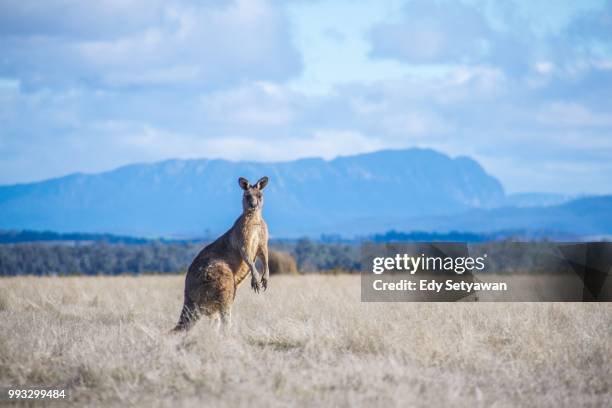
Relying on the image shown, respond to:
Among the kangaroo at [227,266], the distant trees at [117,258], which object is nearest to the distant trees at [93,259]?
the distant trees at [117,258]

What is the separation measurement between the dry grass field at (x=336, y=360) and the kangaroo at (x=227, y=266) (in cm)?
48

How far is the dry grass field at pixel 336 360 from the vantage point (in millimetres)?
7570

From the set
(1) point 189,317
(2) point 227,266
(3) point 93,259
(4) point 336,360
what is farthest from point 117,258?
(4) point 336,360

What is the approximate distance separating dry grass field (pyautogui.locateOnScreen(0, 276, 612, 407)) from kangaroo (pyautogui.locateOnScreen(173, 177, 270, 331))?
480 mm

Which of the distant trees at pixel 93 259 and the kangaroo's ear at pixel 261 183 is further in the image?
the distant trees at pixel 93 259

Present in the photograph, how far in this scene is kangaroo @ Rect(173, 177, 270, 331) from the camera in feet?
35.0

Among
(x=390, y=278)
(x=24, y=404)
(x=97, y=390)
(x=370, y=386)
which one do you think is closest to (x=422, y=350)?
(x=370, y=386)

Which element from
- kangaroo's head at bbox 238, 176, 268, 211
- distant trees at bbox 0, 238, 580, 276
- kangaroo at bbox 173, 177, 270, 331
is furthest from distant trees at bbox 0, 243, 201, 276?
kangaroo's head at bbox 238, 176, 268, 211

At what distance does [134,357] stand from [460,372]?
3614mm

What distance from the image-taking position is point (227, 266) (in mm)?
10867

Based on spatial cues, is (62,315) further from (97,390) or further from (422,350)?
(422,350)

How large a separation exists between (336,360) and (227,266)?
8.36ft

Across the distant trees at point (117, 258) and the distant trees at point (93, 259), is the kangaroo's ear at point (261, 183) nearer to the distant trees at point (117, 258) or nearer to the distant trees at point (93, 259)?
the distant trees at point (117, 258)

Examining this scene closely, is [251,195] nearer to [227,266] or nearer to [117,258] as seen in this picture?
[227,266]
